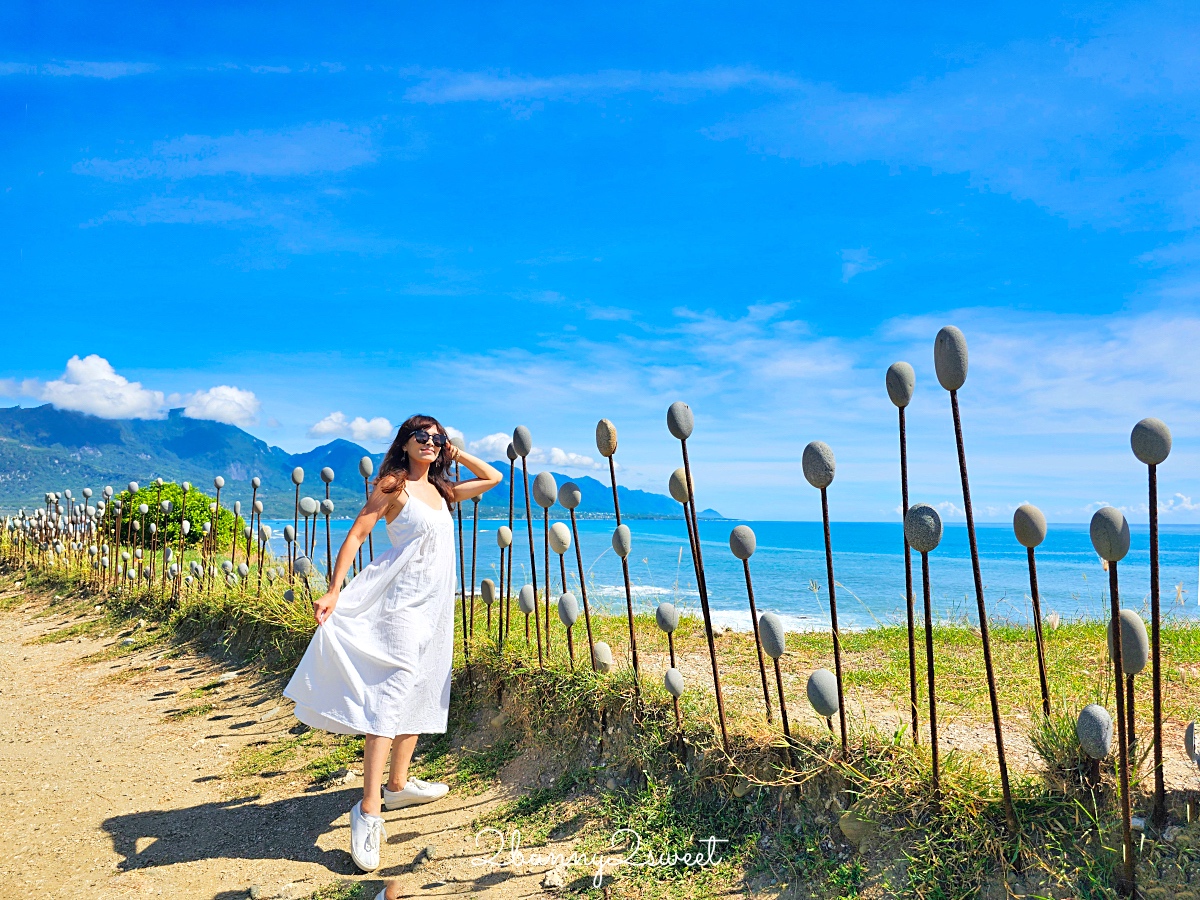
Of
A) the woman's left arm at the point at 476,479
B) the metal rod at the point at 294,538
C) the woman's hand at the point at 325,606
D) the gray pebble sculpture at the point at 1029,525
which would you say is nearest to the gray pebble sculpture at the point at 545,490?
the woman's left arm at the point at 476,479

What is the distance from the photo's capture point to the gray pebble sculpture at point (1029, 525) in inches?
89.6

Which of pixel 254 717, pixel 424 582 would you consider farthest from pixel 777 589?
pixel 424 582

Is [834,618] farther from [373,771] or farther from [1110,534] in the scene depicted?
[373,771]

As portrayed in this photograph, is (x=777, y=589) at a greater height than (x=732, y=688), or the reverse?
(x=732, y=688)

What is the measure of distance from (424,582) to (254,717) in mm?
2524

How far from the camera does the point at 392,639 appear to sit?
3.42m

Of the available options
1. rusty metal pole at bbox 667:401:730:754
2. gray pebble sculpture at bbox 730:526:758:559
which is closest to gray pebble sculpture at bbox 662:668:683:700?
rusty metal pole at bbox 667:401:730:754

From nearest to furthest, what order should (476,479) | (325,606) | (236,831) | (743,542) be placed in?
(743,542) → (325,606) → (236,831) → (476,479)

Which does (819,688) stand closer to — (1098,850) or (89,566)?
(1098,850)

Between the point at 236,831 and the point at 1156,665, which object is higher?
the point at 1156,665

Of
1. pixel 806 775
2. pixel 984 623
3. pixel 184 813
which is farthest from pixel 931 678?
pixel 184 813

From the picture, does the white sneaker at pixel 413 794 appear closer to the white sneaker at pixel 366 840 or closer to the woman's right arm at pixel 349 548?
the white sneaker at pixel 366 840

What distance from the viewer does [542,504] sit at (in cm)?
386

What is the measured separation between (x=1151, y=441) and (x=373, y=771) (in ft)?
10.3
